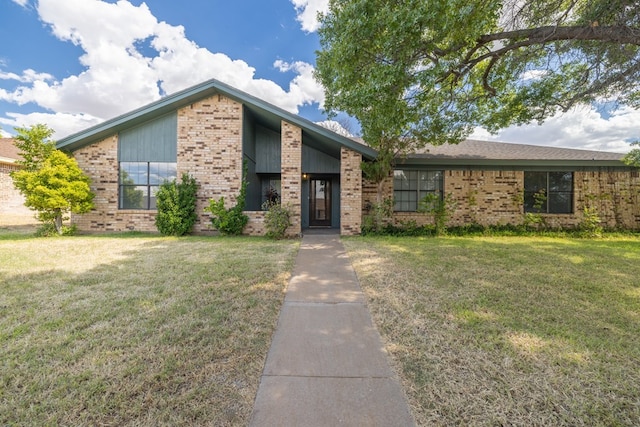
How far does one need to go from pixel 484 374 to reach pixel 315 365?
1400 millimetres

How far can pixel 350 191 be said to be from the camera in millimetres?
9719

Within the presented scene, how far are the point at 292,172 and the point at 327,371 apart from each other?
786cm

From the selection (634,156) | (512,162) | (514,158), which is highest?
(514,158)

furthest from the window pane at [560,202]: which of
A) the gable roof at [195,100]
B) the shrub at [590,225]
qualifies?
the gable roof at [195,100]

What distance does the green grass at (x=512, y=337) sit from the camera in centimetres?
190

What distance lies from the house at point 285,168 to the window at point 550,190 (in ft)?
0.14

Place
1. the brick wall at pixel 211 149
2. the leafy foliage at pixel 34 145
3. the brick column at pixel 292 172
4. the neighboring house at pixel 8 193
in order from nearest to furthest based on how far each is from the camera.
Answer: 1. the leafy foliage at pixel 34 145
2. the brick column at pixel 292 172
3. the brick wall at pixel 211 149
4. the neighboring house at pixel 8 193

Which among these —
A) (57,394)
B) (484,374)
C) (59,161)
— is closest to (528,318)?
(484,374)

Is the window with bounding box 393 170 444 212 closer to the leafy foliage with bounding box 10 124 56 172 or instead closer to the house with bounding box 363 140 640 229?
the house with bounding box 363 140 640 229

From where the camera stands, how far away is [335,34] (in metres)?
5.73

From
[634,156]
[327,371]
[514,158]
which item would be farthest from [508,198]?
[327,371]

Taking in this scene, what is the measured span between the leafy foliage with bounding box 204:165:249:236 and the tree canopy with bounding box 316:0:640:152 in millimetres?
4474

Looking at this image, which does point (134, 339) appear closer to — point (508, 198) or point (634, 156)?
point (508, 198)

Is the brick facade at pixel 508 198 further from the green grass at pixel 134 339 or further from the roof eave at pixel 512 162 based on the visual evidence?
the green grass at pixel 134 339
